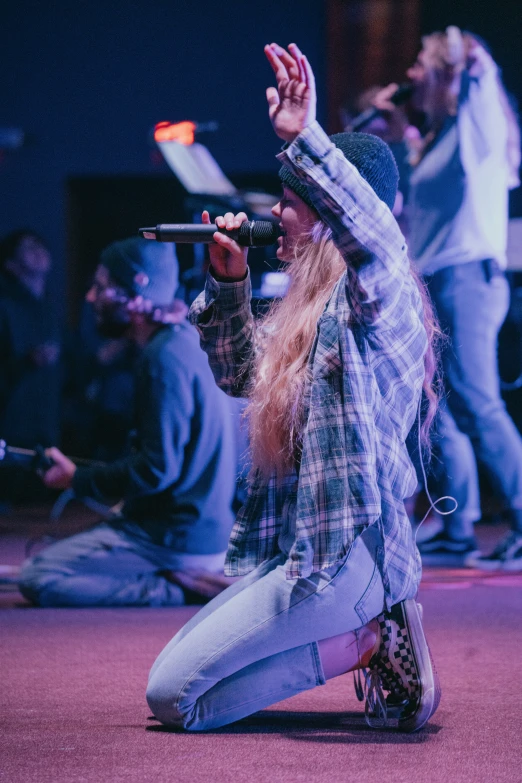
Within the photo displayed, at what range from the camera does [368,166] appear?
197 cm

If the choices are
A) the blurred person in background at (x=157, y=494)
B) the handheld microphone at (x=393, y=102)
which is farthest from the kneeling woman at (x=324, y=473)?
the handheld microphone at (x=393, y=102)

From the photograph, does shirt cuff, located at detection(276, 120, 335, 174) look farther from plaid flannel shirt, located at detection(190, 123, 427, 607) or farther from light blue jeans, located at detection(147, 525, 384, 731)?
light blue jeans, located at detection(147, 525, 384, 731)

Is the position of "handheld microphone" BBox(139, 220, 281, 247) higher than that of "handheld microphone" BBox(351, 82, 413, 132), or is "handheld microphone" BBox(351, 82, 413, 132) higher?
"handheld microphone" BBox(351, 82, 413, 132)

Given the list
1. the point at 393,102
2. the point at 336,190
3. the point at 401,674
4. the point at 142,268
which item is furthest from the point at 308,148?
the point at 393,102

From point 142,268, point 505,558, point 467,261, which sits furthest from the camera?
point 467,261

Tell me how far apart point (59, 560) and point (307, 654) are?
58.5 inches

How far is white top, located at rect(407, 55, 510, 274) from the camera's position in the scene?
3902 mm

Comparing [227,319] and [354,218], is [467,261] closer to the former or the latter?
[227,319]

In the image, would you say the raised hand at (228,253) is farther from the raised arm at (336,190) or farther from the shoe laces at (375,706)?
the shoe laces at (375,706)

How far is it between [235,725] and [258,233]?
95 cm

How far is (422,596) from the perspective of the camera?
3.27 metres

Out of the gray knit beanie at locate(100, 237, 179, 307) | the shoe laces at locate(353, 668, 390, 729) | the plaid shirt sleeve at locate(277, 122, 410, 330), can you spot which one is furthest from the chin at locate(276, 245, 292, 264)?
the gray knit beanie at locate(100, 237, 179, 307)

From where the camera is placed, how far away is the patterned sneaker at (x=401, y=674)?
75.2 inches

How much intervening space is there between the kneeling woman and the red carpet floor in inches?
3.4
